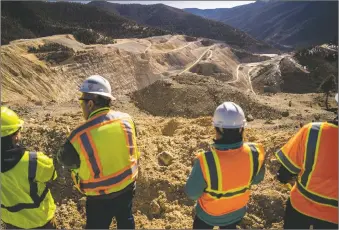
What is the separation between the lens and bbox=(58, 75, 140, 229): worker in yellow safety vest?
9.40 ft

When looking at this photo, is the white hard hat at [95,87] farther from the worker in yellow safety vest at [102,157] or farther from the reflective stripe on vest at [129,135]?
the reflective stripe on vest at [129,135]

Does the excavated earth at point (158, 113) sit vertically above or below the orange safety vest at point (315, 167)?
below

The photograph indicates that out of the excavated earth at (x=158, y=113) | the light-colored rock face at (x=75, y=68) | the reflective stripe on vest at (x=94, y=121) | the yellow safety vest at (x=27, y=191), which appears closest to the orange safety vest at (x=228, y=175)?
the reflective stripe on vest at (x=94, y=121)

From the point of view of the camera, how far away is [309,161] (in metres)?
2.69

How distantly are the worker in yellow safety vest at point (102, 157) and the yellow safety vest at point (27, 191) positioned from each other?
0.19 meters

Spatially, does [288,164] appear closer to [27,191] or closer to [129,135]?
[129,135]

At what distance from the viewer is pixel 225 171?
2605mm

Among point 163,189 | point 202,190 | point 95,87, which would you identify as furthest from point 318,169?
point 163,189

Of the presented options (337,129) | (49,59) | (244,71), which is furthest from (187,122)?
(244,71)

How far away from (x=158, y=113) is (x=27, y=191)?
1146 cm

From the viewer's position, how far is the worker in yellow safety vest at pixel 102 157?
113 inches

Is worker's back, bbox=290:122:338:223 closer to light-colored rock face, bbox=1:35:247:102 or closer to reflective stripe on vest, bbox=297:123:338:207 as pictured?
reflective stripe on vest, bbox=297:123:338:207

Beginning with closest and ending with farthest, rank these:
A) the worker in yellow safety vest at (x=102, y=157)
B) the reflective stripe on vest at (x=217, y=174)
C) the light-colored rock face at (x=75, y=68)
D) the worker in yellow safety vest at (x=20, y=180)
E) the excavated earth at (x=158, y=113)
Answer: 1. the reflective stripe on vest at (x=217, y=174)
2. the worker in yellow safety vest at (x=20, y=180)
3. the worker in yellow safety vest at (x=102, y=157)
4. the excavated earth at (x=158, y=113)
5. the light-colored rock face at (x=75, y=68)

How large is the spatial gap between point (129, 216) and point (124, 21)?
6721 cm
